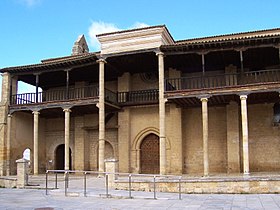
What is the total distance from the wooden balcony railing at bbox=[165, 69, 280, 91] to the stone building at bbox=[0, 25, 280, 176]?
0.06 m

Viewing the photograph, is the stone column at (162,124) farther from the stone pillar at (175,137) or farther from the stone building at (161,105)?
the stone pillar at (175,137)

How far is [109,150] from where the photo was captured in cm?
2320

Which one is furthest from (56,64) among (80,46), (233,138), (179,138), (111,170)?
(233,138)

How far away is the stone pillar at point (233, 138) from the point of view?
19.8 metres

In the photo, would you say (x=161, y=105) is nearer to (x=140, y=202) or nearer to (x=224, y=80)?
(x=224, y=80)

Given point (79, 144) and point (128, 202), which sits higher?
point (79, 144)

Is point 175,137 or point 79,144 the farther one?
point 79,144

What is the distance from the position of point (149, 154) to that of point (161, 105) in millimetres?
4265

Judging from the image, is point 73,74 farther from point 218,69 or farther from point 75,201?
point 75,201

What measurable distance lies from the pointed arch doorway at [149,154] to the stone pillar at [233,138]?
13.8 ft

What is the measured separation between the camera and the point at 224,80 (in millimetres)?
20844

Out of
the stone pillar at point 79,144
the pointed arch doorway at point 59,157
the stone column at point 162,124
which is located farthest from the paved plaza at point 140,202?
the pointed arch doorway at point 59,157

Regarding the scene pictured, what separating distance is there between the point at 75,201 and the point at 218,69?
12.5 metres

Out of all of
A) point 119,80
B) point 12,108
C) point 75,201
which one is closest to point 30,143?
point 12,108
